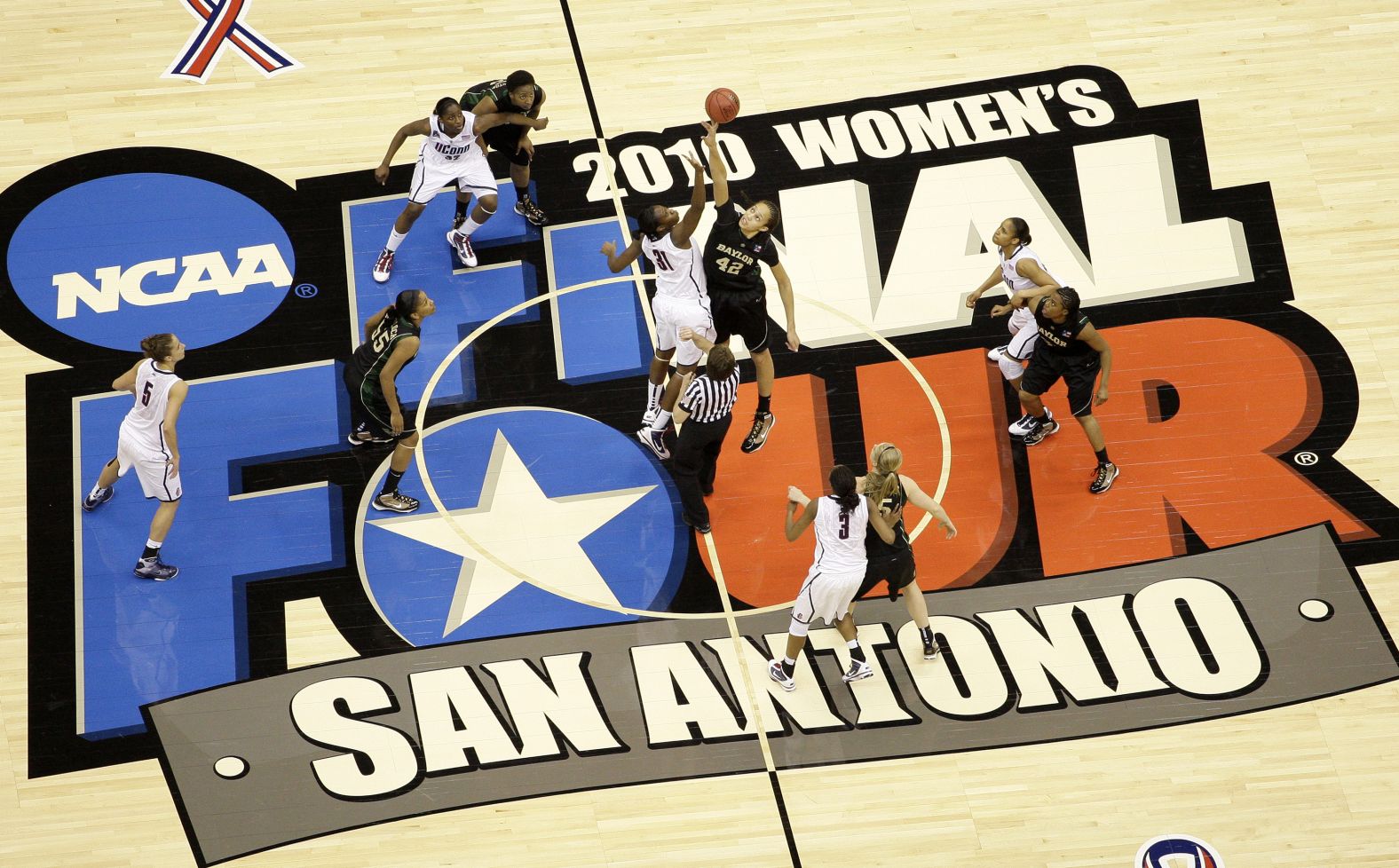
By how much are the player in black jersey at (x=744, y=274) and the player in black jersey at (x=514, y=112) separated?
1507mm

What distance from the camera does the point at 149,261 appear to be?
32.4ft

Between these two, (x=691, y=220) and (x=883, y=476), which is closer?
(x=883, y=476)

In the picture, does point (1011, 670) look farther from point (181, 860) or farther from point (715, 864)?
point (181, 860)

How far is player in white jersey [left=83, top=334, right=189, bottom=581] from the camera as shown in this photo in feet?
25.4

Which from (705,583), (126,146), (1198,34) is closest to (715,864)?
(705,583)

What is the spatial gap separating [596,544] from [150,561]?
9.67 ft

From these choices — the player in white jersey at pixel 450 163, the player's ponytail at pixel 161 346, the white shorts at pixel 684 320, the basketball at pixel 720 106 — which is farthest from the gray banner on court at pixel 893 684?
the basketball at pixel 720 106

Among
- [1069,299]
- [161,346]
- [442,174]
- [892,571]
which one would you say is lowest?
[892,571]

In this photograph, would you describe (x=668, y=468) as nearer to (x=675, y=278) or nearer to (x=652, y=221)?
(x=675, y=278)

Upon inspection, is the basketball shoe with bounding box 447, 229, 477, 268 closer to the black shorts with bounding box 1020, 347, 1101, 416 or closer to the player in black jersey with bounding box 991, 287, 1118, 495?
the player in black jersey with bounding box 991, 287, 1118, 495

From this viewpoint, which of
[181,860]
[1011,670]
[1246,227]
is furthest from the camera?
[1246,227]

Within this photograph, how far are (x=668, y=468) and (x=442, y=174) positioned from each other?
2.74m

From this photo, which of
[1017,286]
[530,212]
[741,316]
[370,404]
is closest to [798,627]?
[741,316]

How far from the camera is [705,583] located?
8695 mm
